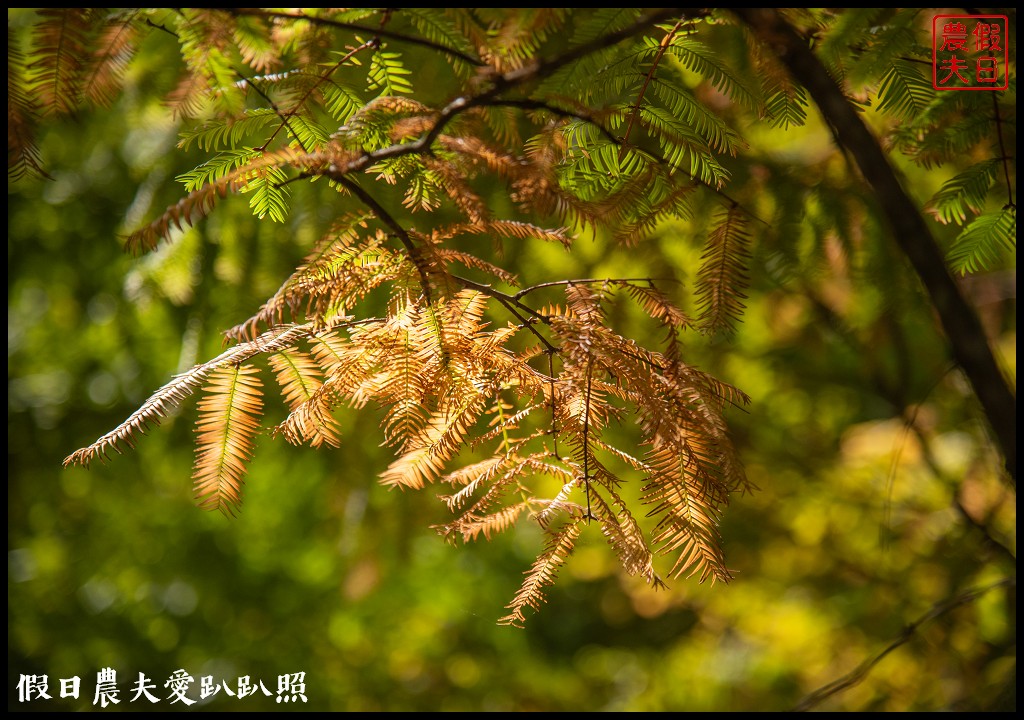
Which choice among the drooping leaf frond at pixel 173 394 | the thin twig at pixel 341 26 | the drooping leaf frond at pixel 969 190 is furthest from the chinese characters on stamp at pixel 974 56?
the drooping leaf frond at pixel 173 394

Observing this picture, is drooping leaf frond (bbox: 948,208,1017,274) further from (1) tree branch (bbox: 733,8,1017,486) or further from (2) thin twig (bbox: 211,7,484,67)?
(2) thin twig (bbox: 211,7,484,67)

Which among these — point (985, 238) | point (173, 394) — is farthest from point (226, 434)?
point (985, 238)

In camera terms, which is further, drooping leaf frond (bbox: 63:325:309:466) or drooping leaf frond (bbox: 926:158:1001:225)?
drooping leaf frond (bbox: 926:158:1001:225)

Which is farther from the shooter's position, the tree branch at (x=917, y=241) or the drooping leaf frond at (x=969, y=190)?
the drooping leaf frond at (x=969, y=190)

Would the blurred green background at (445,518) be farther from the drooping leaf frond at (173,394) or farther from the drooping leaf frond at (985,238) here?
the drooping leaf frond at (173,394)

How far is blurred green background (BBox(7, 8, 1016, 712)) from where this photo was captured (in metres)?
1.74

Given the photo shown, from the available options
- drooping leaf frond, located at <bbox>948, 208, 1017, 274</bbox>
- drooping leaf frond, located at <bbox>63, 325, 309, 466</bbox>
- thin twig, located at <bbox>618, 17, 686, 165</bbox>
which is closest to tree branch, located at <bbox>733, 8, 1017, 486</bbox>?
thin twig, located at <bbox>618, 17, 686, 165</bbox>

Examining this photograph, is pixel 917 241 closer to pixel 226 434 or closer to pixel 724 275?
pixel 724 275

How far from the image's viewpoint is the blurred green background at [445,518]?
174 centimetres

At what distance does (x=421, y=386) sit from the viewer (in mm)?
689

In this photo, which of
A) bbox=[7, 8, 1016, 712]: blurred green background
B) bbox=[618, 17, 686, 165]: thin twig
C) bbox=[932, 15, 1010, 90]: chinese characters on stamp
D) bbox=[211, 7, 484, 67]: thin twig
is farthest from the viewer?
bbox=[7, 8, 1016, 712]: blurred green background

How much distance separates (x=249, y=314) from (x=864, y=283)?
145cm

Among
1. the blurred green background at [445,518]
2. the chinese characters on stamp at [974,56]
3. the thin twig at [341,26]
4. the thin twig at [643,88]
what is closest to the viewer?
the thin twig at [341,26]

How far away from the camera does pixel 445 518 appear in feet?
7.00
